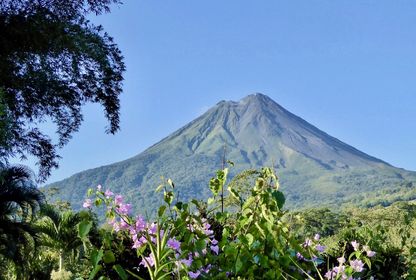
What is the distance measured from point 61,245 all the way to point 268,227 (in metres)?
23.1

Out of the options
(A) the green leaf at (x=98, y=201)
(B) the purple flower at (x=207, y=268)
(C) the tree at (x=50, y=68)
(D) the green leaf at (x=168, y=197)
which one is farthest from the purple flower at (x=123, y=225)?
(C) the tree at (x=50, y=68)

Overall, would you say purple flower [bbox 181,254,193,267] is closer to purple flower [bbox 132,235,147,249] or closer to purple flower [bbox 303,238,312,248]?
purple flower [bbox 132,235,147,249]

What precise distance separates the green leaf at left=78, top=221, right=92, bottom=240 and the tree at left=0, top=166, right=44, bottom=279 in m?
13.1

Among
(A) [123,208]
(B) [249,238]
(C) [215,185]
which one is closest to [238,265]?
(B) [249,238]

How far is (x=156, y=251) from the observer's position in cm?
249

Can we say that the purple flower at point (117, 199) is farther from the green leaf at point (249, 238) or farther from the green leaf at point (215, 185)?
the green leaf at point (249, 238)

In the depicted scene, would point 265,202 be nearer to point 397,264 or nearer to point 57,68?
point 397,264

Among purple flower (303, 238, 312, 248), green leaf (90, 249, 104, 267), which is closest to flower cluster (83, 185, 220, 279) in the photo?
green leaf (90, 249, 104, 267)

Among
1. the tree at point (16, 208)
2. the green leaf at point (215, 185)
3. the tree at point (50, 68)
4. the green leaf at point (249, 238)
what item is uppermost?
the tree at point (50, 68)

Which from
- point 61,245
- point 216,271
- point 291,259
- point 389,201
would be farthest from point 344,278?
point 389,201

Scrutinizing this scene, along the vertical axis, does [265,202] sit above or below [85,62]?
below

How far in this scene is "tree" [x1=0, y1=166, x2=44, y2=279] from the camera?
49.7 ft

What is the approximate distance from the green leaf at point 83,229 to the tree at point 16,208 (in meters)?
13.1

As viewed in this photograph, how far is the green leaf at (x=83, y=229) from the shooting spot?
7.93 feet
